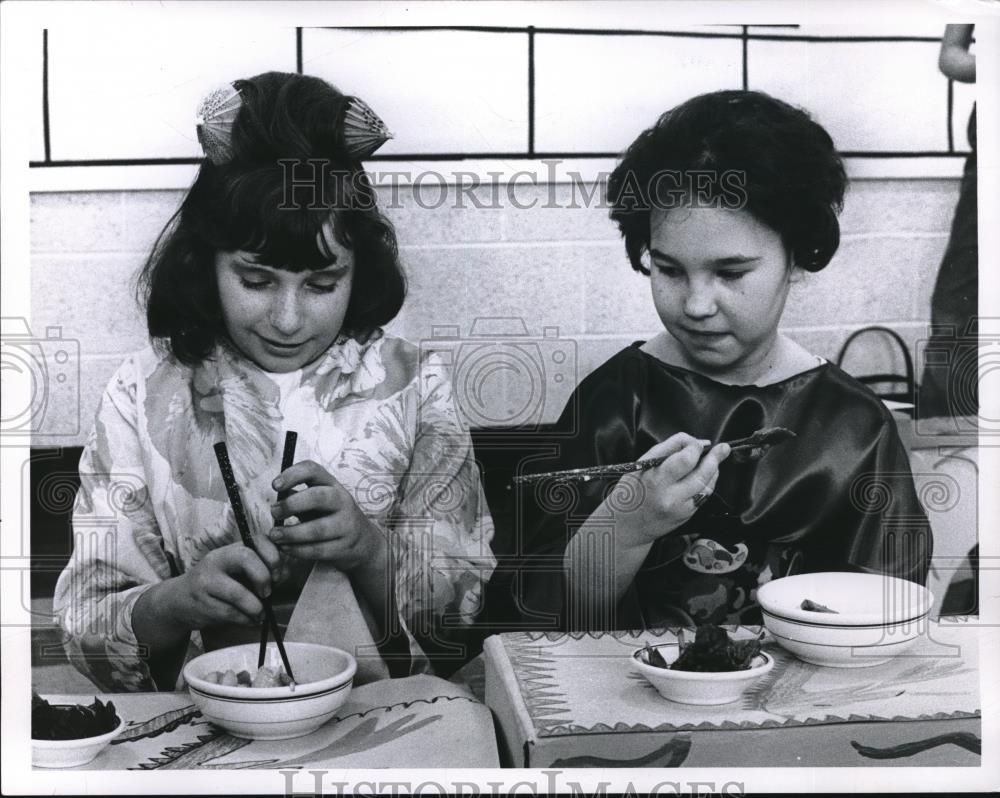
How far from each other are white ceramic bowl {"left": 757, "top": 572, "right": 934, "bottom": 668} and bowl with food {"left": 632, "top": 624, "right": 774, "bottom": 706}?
0.42ft

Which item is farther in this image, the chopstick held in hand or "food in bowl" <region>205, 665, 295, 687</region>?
the chopstick held in hand

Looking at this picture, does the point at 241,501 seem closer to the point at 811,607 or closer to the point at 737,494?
the point at 737,494

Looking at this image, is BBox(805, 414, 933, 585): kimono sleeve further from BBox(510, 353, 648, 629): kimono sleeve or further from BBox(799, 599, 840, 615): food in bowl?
BBox(510, 353, 648, 629): kimono sleeve

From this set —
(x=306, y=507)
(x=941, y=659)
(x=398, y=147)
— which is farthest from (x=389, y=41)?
(x=941, y=659)

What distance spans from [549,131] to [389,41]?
424 millimetres

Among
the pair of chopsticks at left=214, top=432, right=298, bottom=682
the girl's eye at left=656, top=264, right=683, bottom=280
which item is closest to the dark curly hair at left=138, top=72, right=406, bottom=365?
the pair of chopsticks at left=214, top=432, right=298, bottom=682

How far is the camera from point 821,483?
2672 mm

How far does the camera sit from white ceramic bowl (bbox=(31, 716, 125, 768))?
2.40 metres

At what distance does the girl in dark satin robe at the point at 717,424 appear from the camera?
2617mm

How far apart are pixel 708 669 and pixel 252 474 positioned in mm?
1119

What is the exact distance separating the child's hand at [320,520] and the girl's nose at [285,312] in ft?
1.06

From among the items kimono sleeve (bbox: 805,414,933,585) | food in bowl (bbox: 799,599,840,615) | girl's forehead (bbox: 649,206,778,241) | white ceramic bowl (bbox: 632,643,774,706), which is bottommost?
white ceramic bowl (bbox: 632,643,774,706)

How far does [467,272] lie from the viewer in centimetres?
262

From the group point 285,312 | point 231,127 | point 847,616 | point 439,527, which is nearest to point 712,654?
point 847,616
